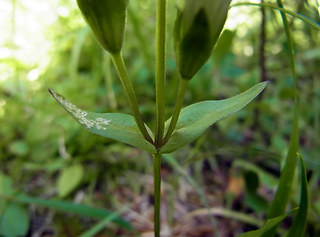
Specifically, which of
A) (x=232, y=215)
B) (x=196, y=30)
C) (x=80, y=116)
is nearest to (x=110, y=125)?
(x=80, y=116)

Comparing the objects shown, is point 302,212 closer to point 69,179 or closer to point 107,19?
point 107,19

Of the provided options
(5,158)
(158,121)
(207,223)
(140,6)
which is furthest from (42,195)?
(140,6)

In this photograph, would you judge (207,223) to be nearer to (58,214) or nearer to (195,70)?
(58,214)

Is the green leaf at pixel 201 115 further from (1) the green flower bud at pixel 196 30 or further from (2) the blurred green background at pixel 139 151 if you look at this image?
(2) the blurred green background at pixel 139 151

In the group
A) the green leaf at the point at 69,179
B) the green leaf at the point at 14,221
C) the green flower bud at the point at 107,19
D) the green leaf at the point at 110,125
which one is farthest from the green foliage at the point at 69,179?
the green flower bud at the point at 107,19

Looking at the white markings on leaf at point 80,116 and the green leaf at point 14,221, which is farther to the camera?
the green leaf at point 14,221

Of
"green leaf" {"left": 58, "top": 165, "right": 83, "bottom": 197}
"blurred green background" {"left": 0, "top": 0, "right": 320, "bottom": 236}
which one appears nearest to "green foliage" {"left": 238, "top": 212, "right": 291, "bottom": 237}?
"blurred green background" {"left": 0, "top": 0, "right": 320, "bottom": 236}
